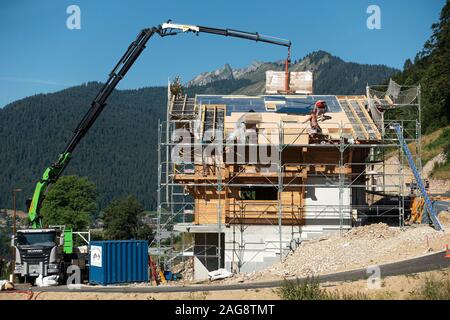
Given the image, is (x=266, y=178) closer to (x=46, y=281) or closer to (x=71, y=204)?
(x=46, y=281)

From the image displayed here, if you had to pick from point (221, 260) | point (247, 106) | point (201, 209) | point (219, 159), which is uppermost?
point (247, 106)

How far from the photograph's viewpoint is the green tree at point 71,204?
7706cm

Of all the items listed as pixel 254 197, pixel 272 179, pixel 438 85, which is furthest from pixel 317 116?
pixel 438 85

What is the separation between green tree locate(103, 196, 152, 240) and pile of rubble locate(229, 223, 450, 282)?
64.2m

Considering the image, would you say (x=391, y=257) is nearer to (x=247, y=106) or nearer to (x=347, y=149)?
(x=347, y=149)

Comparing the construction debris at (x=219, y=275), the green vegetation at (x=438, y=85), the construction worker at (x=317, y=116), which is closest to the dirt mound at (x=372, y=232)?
the construction worker at (x=317, y=116)

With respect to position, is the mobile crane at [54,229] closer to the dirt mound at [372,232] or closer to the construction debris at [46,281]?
the construction debris at [46,281]

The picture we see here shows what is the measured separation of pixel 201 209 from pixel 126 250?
6.58m

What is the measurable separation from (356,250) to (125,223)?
233 ft

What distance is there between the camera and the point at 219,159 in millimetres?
37531

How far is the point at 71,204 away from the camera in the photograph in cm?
8169

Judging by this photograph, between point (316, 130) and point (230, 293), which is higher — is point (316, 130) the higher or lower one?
the higher one

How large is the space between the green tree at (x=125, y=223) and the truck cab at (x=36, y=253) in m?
64.7
